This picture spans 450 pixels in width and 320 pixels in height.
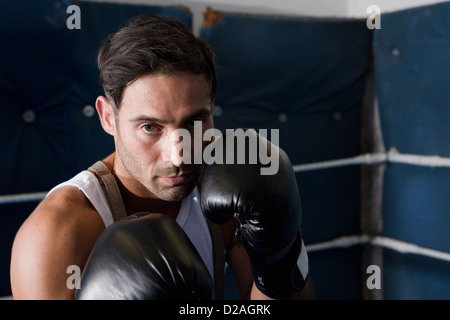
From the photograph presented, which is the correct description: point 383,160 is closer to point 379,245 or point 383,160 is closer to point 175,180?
point 379,245

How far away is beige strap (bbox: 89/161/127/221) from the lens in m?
1.16

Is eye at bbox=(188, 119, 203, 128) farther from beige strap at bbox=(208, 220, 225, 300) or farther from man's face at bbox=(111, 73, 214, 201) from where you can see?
beige strap at bbox=(208, 220, 225, 300)

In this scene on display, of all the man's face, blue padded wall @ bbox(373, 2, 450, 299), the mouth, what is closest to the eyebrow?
the man's face

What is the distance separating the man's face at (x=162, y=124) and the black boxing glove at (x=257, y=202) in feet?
0.23

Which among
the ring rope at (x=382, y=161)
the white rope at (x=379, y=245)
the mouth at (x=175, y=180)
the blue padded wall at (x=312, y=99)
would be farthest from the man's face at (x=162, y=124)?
the white rope at (x=379, y=245)

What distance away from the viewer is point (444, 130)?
5.86 ft

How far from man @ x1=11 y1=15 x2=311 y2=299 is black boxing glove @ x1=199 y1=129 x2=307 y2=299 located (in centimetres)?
8

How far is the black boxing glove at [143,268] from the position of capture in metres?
0.81

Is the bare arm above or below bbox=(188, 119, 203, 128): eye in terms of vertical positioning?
below

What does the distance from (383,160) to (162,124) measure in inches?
46.8

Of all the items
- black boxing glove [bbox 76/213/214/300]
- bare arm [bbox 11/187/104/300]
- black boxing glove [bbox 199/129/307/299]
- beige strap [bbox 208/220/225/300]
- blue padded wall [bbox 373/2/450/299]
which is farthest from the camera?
blue padded wall [bbox 373/2/450/299]

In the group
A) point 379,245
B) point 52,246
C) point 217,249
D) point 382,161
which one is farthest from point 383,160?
point 52,246

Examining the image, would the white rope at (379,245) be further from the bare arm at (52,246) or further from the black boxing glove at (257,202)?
the bare arm at (52,246)

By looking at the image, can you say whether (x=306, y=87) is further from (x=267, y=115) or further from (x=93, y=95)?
(x=93, y=95)
